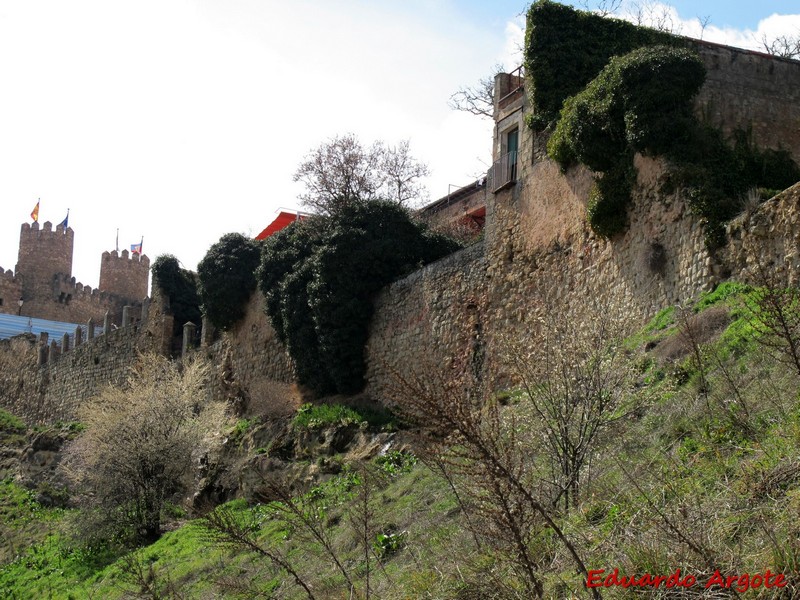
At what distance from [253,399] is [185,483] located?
4643mm

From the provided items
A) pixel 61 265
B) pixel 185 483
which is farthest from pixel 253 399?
pixel 61 265

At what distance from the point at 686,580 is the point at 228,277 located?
23.3 meters

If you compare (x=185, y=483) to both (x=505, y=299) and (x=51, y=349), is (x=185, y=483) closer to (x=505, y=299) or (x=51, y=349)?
(x=505, y=299)

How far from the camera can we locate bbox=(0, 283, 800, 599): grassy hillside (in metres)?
6.98

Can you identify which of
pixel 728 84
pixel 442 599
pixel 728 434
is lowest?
pixel 442 599

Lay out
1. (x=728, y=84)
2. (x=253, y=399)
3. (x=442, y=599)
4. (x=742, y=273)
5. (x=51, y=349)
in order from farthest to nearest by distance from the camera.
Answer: (x=51, y=349) < (x=253, y=399) < (x=728, y=84) < (x=742, y=273) < (x=442, y=599)

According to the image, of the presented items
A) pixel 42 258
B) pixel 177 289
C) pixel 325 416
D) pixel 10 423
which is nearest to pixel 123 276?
pixel 42 258

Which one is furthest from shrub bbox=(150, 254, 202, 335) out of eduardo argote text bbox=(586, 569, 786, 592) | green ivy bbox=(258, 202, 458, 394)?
eduardo argote text bbox=(586, 569, 786, 592)

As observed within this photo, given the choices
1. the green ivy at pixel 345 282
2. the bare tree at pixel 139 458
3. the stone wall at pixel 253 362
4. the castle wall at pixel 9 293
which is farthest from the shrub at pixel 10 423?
the castle wall at pixel 9 293

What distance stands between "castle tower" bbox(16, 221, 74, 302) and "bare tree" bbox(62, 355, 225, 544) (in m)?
38.0

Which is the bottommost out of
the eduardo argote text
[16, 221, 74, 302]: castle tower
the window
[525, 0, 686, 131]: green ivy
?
the eduardo argote text

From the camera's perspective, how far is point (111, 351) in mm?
36156

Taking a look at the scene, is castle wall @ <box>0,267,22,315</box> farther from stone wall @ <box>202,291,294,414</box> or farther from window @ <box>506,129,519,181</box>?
window @ <box>506,129,519,181</box>

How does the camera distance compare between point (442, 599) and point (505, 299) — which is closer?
point (442, 599)
